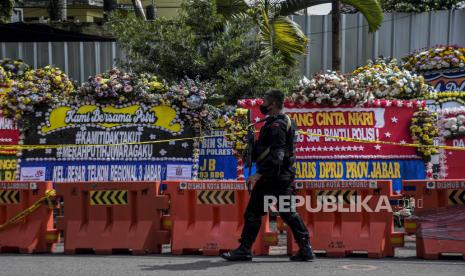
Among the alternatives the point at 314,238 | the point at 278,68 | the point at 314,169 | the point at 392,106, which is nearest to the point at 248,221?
the point at 314,238

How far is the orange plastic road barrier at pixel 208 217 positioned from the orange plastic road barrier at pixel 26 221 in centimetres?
158

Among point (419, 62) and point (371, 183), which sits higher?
point (419, 62)

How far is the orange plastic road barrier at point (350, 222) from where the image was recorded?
8.31m

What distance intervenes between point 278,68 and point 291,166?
6.98 meters

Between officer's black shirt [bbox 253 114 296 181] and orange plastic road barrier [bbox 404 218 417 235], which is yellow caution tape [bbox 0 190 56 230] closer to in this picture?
officer's black shirt [bbox 253 114 296 181]

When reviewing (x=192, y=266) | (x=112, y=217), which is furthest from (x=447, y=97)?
(x=192, y=266)

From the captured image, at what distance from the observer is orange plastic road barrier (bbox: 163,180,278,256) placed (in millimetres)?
8562

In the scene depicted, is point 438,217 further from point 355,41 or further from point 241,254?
point 355,41

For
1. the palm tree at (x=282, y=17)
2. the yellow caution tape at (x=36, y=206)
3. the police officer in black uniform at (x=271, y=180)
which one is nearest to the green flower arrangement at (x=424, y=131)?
the police officer in black uniform at (x=271, y=180)

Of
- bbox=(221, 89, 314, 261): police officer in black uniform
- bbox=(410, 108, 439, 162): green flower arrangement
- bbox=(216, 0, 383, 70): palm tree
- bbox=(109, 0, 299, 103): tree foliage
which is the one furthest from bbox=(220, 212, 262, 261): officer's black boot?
bbox=(216, 0, 383, 70): palm tree

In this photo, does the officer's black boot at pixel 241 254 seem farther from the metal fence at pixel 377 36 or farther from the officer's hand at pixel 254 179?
the metal fence at pixel 377 36

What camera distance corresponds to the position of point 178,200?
8.73 metres

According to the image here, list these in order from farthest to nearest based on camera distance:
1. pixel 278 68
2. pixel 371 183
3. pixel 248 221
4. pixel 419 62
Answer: pixel 419 62 → pixel 278 68 → pixel 371 183 → pixel 248 221

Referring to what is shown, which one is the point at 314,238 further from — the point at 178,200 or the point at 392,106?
the point at 392,106
